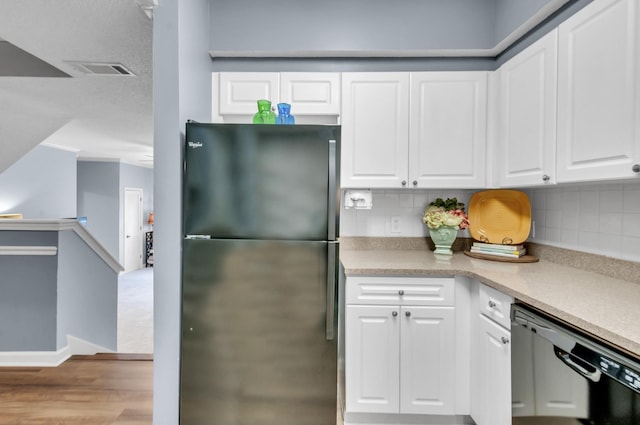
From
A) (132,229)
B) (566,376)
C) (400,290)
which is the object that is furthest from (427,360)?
(132,229)

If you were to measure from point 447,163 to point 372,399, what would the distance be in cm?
148

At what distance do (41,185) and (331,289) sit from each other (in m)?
5.66

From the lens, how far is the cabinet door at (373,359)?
1.91 meters

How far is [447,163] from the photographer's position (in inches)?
90.3

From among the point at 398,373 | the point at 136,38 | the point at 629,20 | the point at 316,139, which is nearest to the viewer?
the point at 629,20

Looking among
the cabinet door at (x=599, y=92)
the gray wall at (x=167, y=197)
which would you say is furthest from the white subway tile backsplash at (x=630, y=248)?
the gray wall at (x=167, y=197)

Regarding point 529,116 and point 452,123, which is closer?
point 529,116

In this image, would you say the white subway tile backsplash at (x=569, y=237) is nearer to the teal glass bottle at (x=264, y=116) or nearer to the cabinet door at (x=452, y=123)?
the cabinet door at (x=452, y=123)

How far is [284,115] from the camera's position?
6.73 feet

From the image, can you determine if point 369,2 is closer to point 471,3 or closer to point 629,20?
point 471,3

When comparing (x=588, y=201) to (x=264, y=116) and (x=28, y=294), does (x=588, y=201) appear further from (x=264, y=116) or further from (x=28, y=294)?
(x=28, y=294)

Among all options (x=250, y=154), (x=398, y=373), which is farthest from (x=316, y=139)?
(x=398, y=373)

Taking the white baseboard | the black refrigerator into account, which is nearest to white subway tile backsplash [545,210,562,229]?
the black refrigerator

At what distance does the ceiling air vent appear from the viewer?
2.56 metres
